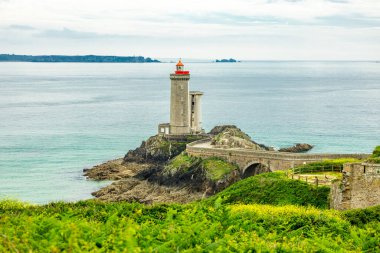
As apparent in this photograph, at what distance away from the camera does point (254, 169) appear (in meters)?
56.2

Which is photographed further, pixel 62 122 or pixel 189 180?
pixel 62 122

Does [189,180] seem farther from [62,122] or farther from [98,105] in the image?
[98,105]

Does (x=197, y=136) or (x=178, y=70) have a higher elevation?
(x=178, y=70)

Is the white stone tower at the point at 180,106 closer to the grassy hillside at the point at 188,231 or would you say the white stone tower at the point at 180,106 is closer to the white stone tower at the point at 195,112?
the white stone tower at the point at 195,112

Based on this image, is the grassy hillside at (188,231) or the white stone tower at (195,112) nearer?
the grassy hillside at (188,231)

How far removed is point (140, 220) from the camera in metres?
23.0

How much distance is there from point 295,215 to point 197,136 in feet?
153

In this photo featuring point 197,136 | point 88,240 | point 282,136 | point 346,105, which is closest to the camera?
point 88,240

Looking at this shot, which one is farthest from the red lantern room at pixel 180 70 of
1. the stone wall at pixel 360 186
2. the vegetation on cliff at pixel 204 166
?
the stone wall at pixel 360 186

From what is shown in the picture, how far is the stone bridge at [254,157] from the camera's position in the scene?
170ft

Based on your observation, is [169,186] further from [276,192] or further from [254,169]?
[276,192]

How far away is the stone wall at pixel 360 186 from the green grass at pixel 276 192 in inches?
132

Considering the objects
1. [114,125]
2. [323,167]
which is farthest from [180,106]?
[114,125]

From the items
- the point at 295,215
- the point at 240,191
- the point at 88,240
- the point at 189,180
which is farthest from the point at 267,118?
the point at 88,240
